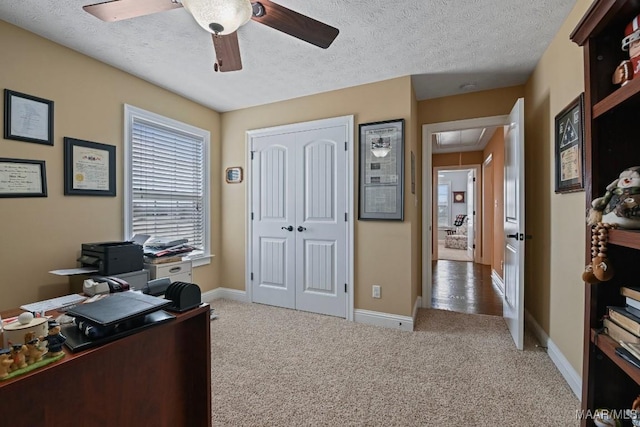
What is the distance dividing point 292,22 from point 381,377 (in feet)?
7.45

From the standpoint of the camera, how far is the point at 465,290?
4.16 metres

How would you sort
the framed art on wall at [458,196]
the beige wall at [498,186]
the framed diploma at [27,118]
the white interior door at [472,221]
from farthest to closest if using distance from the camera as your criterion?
the framed art on wall at [458,196] < the white interior door at [472,221] < the beige wall at [498,186] < the framed diploma at [27,118]

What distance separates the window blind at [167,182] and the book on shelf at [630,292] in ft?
11.3

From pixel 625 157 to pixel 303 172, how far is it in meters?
2.63

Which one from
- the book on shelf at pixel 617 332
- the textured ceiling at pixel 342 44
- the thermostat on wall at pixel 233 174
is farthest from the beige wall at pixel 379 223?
the book on shelf at pixel 617 332

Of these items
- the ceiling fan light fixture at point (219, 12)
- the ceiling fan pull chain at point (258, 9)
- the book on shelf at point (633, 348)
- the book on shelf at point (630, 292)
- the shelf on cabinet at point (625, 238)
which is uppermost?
the ceiling fan pull chain at point (258, 9)

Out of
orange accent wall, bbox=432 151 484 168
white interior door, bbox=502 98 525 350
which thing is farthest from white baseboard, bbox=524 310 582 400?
orange accent wall, bbox=432 151 484 168

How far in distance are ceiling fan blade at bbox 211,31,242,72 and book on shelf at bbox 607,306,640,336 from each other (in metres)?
2.01

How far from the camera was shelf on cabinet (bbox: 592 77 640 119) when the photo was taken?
82 cm

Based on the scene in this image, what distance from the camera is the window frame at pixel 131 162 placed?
8.92 ft

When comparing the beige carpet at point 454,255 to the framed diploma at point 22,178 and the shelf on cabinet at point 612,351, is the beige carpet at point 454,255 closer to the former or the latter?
the shelf on cabinet at point 612,351

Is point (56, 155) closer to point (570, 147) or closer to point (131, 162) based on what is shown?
point (131, 162)

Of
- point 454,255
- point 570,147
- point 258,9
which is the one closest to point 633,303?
point 570,147

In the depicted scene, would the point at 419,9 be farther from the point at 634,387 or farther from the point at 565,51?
the point at 634,387
